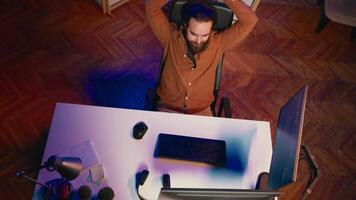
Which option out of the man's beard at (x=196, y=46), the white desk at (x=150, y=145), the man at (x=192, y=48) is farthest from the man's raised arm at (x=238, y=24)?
the white desk at (x=150, y=145)

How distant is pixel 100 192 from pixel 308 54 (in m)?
2.55

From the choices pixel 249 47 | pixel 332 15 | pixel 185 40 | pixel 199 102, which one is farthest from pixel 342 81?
pixel 185 40

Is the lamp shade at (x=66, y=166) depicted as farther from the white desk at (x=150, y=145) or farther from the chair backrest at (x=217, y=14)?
the chair backrest at (x=217, y=14)

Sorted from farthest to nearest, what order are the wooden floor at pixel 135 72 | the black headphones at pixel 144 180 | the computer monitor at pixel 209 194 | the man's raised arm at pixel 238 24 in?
the wooden floor at pixel 135 72 → the man's raised arm at pixel 238 24 → the black headphones at pixel 144 180 → the computer monitor at pixel 209 194

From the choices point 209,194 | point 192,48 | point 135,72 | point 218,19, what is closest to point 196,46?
point 192,48

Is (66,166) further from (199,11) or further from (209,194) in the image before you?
(199,11)

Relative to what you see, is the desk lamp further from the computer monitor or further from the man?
the man

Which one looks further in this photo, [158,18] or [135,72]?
[135,72]

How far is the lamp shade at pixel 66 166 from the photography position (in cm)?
186

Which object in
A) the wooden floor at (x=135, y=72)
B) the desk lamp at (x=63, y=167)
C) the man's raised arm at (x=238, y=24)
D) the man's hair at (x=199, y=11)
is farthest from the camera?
the wooden floor at (x=135, y=72)

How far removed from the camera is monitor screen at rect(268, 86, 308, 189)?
1790mm

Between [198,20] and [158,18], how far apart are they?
0.88 ft

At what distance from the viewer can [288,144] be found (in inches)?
75.8

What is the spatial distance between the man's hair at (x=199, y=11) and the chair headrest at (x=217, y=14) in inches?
1.0
